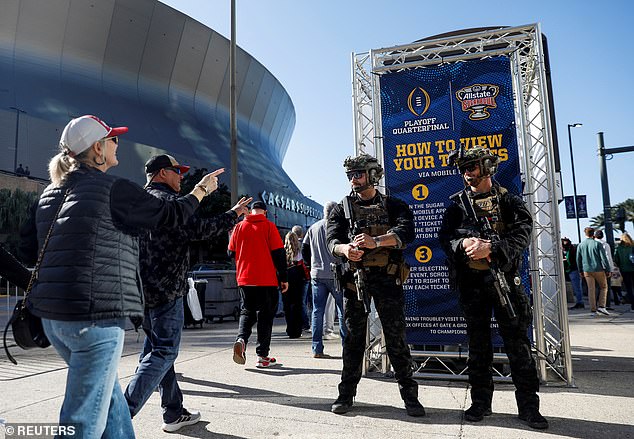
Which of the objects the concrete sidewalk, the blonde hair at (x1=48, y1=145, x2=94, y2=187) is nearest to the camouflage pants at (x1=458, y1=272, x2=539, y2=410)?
the concrete sidewalk

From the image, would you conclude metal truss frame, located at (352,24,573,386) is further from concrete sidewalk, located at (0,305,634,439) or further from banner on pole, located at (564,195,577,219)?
banner on pole, located at (564,195,577,219)

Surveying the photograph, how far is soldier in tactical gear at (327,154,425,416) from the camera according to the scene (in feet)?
11.9

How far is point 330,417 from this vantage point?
11.6 ft

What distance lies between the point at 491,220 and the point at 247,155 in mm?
37380

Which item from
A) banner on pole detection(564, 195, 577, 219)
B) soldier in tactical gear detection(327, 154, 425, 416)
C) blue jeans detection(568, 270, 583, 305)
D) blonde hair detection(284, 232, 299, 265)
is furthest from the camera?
banner on pole detection(564, 195, 577, 219)

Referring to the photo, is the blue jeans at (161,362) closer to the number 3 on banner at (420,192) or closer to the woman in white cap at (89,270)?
the woman in white cap at (89,270)

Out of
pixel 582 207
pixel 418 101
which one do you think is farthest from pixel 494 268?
pixel 582 207

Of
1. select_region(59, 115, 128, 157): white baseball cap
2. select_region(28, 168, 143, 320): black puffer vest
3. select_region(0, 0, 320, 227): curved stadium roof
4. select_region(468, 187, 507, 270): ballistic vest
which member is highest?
select_region(0, 0, 320, 227): curved stadium roof

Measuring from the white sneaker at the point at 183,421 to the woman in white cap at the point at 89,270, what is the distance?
42.2 inches

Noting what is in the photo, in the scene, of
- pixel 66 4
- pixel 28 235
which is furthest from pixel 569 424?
pixel 66 4

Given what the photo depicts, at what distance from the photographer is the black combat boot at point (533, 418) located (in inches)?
126

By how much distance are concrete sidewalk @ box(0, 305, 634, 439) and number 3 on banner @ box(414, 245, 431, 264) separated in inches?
50.6

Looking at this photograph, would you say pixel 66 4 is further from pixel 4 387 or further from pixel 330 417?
pixel 330 417

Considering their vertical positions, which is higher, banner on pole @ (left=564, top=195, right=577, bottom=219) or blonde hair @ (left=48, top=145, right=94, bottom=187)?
banner on pole @ (left=564, top=195, right=577, bottom=219)
